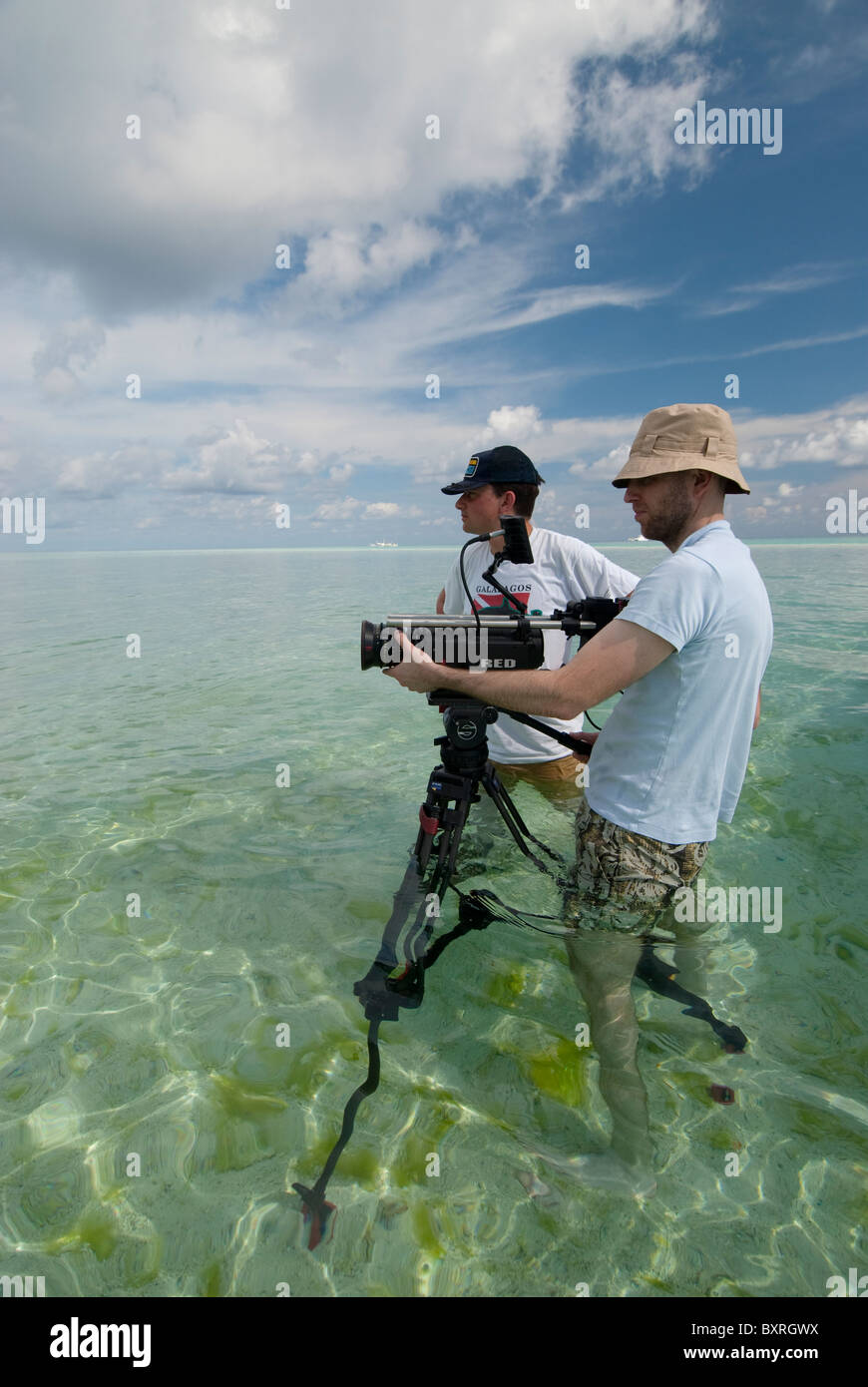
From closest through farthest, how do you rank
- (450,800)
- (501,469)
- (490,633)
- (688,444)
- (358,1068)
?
(688,444)
(490,633)
(358,1068)
(450,800)
(501,469)

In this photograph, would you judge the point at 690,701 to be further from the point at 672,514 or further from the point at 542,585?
the point at 542,585

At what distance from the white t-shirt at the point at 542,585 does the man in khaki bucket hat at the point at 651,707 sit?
1.41m

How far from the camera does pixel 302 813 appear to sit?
223 inches

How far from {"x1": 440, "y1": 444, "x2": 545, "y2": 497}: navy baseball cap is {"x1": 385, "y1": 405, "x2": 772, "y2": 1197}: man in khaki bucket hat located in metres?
1.46

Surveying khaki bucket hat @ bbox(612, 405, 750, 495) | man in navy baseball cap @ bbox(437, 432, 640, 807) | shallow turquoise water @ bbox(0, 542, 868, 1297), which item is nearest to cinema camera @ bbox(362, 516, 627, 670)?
khaki bucket hat @ bbox(612, 405, 750, 495)

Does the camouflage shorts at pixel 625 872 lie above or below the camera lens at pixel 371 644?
below

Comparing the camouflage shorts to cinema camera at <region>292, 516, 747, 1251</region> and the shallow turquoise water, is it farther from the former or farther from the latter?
the shallow turquoise water

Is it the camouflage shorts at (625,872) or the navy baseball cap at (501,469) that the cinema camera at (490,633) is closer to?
the camouflage shorts at (625,872)

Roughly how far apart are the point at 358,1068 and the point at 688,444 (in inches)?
114

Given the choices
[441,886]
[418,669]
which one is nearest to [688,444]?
[418,669]

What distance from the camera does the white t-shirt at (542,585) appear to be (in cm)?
395

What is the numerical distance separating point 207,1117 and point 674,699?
2.52 metres

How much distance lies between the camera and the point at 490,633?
2.37 metres

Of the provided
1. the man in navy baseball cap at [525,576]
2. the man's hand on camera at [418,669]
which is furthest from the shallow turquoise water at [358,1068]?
the man's hand on camera at [418,669]
